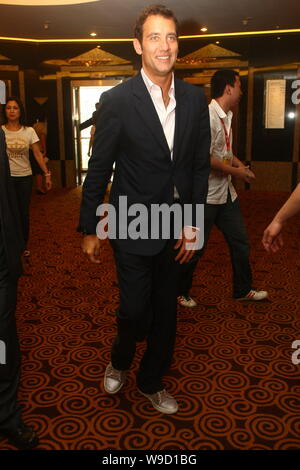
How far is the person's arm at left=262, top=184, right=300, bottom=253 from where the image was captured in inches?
70.7

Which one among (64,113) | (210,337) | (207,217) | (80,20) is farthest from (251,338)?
(64,113)

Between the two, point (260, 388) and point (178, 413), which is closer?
point (178, 413)

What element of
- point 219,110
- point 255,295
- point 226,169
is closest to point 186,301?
point 255,295

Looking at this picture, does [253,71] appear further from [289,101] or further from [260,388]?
[260,388]

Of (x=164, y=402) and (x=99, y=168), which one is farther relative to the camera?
(x=164, y=402)

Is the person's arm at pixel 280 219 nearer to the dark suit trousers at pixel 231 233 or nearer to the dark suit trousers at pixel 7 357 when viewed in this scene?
the dark suit trousers at pixel 7 357

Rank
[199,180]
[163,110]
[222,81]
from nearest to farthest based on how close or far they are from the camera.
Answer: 1. [163,110]
2. [199,180]
3. [222,81]

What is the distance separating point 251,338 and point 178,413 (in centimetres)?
95

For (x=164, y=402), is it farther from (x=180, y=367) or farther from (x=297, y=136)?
(x=297, y=136)

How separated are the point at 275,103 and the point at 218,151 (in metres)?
6.33

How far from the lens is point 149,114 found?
1.89 metres

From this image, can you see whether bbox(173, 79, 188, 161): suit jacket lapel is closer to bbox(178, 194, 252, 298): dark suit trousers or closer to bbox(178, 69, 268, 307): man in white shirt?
bbox(178, 69, 268, 307): man in white shirt

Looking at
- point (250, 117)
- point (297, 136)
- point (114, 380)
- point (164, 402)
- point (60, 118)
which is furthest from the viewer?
point (60, 118)

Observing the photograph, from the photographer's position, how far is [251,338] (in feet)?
9.72
